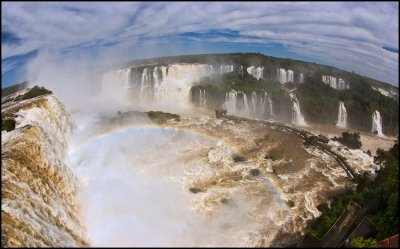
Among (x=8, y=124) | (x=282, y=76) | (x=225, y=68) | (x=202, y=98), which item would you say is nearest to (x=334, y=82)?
(x=282, y=76)

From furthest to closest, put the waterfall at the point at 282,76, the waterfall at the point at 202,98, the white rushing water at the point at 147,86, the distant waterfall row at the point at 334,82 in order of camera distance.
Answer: the waterfall at the point at 282,76
the distant waterfall row at the point at 334,82
the white rushing water at the point at 147,86
the waterfall at the point at 202,98

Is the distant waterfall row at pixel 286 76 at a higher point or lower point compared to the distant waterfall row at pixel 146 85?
higher

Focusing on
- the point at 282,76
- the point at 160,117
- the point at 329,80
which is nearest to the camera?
the point at 160,117

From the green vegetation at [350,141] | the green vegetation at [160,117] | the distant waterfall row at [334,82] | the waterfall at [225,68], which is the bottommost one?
the green vegetation at [350,141]

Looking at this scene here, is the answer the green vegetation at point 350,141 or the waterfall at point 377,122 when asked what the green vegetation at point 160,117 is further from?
the waterfall at point 377,122

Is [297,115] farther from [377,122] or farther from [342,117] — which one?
[377,122]

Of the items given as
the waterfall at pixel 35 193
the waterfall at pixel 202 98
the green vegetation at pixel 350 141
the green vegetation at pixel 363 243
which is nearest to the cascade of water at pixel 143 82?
the waterfall at pixel 202 98

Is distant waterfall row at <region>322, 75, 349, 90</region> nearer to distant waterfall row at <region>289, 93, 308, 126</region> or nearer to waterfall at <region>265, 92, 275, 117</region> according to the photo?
distant waterfall row at <region>289, 93, 308, 126</region>

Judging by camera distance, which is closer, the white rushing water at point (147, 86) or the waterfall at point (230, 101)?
the waterfall at point (230, 101)

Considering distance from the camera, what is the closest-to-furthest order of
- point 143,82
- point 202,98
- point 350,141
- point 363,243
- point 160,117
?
1. point 363,243
2. point 350,141
3. point 160,117
4. point 202,98
5. point 143,82

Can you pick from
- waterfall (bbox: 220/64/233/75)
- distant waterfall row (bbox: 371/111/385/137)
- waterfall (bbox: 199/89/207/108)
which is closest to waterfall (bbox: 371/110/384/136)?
distant waterfall row (bbox: 371/111/385/137)

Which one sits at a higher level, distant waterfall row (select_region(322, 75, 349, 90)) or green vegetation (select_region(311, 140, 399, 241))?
distant waterfall row (select_region(322, 75, 349, 90))
